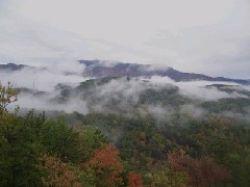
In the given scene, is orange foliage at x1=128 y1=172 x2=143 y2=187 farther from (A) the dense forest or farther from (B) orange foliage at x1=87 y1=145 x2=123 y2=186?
(B) orange foliage at x1=87 y1=145 x2=123 y2=186

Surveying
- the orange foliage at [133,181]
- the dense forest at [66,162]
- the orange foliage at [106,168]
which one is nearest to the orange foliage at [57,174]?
the dense forest at [66,162]

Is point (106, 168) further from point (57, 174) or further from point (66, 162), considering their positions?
point (57, 174)

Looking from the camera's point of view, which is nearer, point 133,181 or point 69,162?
point 69,162

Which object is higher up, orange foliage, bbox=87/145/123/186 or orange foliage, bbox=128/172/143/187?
orange foliage, bbox=87/145/123/186

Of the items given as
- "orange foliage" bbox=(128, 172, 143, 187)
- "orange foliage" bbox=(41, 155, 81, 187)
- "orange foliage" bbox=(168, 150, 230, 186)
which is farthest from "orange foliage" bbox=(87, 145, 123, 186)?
"orange foliage" bbox=(168, 150, 230, 186)

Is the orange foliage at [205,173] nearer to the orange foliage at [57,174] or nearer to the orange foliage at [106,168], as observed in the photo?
the orange foliage at [106,168]

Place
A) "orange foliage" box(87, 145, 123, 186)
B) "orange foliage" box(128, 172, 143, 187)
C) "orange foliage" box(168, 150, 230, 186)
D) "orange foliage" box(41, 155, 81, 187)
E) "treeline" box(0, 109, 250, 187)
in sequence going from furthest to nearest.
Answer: "orange foliage" box(168, 150, 230, 186) < "orange foliage" box(128, 172, 143, 187) < "orange foliage" box(87, 145, 123, 186) < "treeline" box(0, 109, 250, 187) < "orange foliage" box(41, 155, 81, 187)

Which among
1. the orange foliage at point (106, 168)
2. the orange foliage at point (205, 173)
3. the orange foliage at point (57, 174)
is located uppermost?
the orange foliage at point (57, 174)

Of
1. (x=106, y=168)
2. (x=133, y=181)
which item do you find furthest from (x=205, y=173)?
(x=106, y=168)

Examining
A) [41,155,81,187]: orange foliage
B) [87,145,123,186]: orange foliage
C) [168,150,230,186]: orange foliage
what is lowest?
[168,150,230,186]: orange foliage

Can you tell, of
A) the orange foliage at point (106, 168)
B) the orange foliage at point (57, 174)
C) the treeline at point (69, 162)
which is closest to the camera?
the orange foliage at point (57, 174)

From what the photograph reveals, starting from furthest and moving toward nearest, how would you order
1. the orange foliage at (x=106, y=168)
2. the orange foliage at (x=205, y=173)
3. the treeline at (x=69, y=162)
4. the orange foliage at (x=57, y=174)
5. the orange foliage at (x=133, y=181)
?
the orange foliage at (x=205, y=173)
the orange foliage at (x=133, y=181)
the orange foliage at (x=106, y=168)
the treeline at (x=69, y=162)
the orange foliage at (x=57, y=174)

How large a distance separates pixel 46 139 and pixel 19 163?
1333 cm

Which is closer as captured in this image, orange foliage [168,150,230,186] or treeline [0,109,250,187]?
treeline [0,109,250,187]
